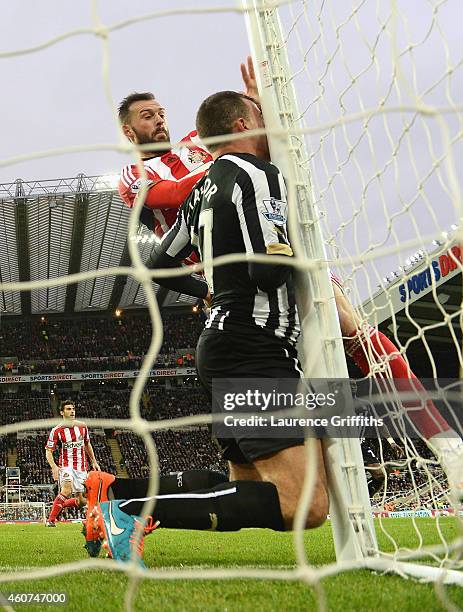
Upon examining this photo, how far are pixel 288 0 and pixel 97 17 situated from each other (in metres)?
0.55

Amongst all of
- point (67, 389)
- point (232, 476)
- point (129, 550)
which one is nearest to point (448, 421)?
point (232, 476)

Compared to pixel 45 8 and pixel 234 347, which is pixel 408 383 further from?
pixel 45 8

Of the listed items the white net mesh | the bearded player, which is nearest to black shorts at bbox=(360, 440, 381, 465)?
the white net mesh

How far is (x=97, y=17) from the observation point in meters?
1.89

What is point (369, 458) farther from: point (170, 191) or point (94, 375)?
point (94, 375)

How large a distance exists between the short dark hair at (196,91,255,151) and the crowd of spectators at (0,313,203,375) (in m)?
Result: 28.0

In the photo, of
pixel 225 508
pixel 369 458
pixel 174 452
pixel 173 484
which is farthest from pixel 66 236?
pixel 225 508

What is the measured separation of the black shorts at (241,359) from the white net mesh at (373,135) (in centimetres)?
37

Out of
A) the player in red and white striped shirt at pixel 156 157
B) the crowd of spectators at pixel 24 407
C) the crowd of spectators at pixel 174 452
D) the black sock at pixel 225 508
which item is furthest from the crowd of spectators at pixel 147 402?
the black sock at pixel 225 508

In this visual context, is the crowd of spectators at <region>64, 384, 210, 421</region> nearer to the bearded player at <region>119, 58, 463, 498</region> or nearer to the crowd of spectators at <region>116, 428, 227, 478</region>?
the crowd of spectators at <region>116, 428, 227, 478</region>

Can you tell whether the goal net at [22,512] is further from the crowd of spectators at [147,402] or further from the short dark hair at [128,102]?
the short dark hair at [128,102]

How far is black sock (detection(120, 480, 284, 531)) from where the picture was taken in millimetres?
2236

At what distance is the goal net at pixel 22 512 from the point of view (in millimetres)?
17594

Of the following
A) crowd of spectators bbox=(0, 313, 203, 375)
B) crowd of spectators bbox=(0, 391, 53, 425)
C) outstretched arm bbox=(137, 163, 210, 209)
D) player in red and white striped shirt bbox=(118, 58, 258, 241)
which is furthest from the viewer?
crowd of spectators bbox=(0, 313, 203, 375)
